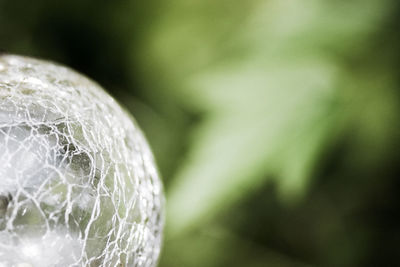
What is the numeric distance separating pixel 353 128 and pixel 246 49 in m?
0.23

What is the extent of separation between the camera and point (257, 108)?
0.87 metres

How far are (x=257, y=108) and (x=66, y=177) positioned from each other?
60 cm

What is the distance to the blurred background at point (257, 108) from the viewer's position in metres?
0.86

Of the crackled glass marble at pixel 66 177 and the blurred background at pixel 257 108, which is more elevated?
the blurred background at pixel 257 108

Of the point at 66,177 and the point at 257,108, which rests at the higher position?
the point at 257,108

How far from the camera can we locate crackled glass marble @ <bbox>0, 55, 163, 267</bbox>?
0.29 metres

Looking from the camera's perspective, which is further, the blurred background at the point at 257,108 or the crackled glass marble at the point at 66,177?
the blurred background at the point at 257,108

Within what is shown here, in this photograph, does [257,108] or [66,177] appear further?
[257,108]

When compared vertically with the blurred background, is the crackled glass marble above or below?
below

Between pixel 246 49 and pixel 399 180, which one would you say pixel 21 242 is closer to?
pixel 246 49

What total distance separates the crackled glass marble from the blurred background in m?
0.51

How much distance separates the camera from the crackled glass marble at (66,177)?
0.95 feet

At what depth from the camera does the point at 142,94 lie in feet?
4.49

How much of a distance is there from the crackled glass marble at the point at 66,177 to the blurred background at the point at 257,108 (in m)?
0.51
